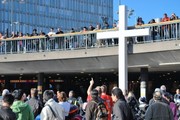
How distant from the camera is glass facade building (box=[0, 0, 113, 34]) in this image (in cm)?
9469

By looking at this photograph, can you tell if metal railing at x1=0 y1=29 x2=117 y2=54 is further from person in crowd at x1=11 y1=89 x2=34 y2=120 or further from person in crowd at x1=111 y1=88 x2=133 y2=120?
person in crowd at x1=11 y1=89 x2=34 y2=120

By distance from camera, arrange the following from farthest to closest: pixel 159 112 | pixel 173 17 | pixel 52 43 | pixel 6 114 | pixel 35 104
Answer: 1. pixel 52 43
2. pixel 173 17
3. pixel 35 104
4. pixel 159 112
5. pixel 6 114

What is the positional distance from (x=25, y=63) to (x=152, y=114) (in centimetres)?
2415

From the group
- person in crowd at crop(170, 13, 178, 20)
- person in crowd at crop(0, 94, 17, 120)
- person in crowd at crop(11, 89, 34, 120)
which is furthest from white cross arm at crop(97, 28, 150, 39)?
person in crowd at crop(0, 94, 17, 120)

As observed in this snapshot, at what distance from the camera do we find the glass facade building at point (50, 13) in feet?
311

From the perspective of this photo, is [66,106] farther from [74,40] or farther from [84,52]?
[74,40]

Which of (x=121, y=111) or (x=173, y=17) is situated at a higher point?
(x=173, y=17)

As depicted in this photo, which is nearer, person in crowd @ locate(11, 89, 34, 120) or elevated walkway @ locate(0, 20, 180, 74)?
person in crowd @ locate(11, 89, 34, 120)

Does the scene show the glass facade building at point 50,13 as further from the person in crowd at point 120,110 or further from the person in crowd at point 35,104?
the person in crowd at point 120,110

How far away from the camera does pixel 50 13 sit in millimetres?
103188

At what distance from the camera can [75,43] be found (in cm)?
2959

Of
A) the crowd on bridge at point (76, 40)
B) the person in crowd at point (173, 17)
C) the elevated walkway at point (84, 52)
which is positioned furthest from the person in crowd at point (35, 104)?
the person in crowd at point (173, 17)

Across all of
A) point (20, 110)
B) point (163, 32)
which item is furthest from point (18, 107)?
point (163, 32)


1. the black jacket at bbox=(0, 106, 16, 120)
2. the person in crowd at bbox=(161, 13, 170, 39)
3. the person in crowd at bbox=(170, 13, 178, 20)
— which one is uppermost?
the person in crowd at bbox=(170, 13, 178, 20)
